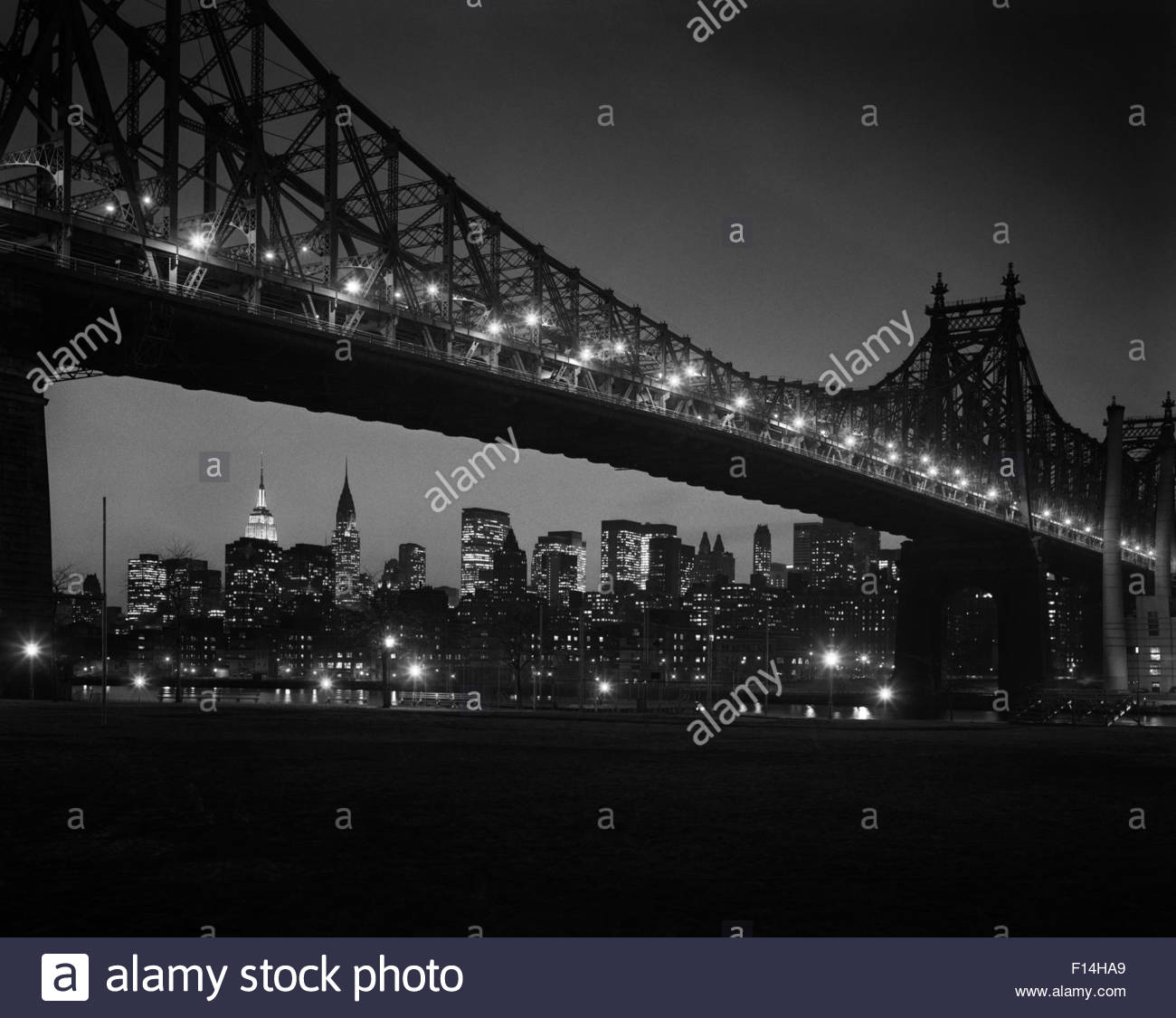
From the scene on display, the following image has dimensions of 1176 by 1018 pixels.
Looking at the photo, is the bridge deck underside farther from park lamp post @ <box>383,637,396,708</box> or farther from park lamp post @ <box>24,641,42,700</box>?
park lamp post @ <box>383,637,396,708</box>

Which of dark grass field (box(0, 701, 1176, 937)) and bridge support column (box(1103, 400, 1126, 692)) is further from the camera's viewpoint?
bridge support column (box(1103, 400, 1126, 692))

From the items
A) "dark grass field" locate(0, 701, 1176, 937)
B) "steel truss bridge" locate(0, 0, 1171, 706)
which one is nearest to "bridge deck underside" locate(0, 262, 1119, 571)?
"steel truss bridge" locate(0, 0, 1171, 706)

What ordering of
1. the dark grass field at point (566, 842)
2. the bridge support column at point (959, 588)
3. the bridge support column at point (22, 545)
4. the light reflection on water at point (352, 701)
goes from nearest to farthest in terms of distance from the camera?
the dark grass field at point (566, 842) < the bridge support column at point (22, 545) < the light reflection on water at point (352, 701) < the bridge support column at point (959, 588)

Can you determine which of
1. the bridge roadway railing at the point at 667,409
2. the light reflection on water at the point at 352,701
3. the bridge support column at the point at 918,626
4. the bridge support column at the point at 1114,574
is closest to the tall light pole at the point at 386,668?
the light reflection on water at the point at 352,701

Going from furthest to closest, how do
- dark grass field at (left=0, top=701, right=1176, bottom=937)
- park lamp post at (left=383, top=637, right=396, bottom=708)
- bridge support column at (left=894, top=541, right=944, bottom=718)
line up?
1. bridge support column at (left=894, top=541, right=944, bottom=718)
2. park lamp post at (left=383, top=637, right=396, bottom=708)
3. dark grass field at (left=0, top=701, right=1176, bottom=937)

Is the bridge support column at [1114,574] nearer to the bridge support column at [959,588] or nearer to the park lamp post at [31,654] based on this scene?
the bridge support column at [959,588]

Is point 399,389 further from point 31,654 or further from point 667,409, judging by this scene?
point 667,409

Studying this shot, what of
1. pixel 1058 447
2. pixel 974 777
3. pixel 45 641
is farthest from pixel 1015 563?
pixel 974 777
